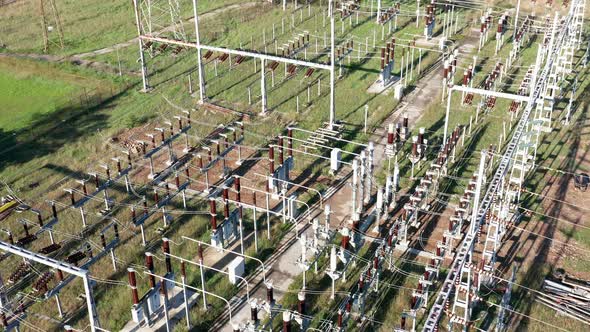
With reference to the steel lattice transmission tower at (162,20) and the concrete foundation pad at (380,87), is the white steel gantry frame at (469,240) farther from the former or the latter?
the steel lattice transmission tower at (162,20)

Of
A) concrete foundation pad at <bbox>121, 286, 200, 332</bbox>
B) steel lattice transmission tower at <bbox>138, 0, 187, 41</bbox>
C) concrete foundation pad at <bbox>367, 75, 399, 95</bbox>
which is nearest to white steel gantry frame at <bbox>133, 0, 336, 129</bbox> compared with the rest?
concrete foundation pad at <bbox>367, 75, 399, 95</bbox>

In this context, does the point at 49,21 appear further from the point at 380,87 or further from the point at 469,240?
the point at 469,240

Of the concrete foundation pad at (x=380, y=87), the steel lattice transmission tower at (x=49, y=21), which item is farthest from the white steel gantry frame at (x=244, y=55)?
the steel lattice transmission tower at (x=49, y=21)

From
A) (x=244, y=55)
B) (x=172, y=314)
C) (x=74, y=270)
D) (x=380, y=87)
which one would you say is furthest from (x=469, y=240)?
(x=244, y=55)

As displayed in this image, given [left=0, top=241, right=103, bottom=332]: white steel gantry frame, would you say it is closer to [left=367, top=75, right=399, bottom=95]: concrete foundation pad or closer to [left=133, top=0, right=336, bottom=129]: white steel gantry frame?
[left=133, top=0, right=336, bottom=129]: white steel gantry frame

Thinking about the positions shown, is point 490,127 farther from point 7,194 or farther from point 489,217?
point 7,194

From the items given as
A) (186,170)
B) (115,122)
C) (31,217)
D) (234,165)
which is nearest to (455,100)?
(234,165)
